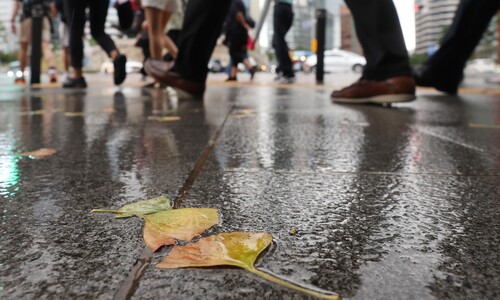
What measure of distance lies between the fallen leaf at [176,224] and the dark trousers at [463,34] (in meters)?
3.57

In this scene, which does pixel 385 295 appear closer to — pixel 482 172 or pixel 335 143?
pixel 482 172

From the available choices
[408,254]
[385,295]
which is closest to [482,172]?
[408,254]

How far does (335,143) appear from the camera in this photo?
5.78ft

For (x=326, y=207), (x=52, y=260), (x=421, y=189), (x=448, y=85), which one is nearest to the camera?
(x=52, y=260)

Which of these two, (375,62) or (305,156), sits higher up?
(375,62)

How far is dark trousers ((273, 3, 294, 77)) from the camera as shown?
7645 millimetres

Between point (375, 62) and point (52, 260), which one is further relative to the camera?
point (375, 62)

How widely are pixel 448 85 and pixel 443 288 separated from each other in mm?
4084

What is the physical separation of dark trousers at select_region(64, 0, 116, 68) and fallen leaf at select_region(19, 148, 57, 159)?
3366 mm

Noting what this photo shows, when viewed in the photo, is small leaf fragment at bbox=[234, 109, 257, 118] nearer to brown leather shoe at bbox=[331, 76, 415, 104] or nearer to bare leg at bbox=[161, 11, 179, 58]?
brown leather shoe at bbox=[331, 76, 415, 104]

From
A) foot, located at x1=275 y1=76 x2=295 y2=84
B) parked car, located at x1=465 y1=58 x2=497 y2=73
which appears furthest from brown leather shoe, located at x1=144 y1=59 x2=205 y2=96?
parked car, located at x1=465 y1=58 x2=497 y2=73

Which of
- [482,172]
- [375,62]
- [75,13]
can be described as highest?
[75,13]

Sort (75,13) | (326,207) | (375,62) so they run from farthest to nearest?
1. (75,13)
2. (375,62)
3. (326,207)

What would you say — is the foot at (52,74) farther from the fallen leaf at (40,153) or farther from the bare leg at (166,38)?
the fallen leaf at (40,153)
